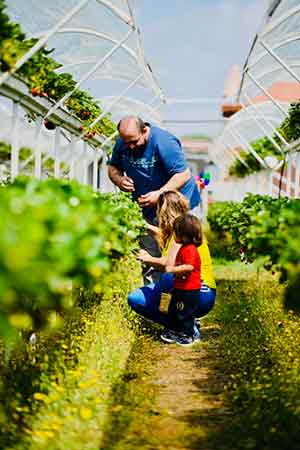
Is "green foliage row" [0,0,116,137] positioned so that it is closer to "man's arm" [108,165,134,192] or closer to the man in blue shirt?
the man in blue shirt

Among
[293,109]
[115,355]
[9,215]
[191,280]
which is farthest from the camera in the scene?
[293,109]

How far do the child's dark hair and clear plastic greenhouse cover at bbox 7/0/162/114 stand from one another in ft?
5.52

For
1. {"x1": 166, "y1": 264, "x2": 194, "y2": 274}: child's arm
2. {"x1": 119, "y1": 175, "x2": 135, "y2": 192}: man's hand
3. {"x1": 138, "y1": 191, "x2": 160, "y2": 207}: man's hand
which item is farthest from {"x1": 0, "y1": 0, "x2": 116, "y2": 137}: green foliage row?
{"x1": 166, "y1": 264, "x2": 194, "y2": 274}: child's arm

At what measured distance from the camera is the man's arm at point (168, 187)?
6.74 metres

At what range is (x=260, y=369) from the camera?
5.40 m

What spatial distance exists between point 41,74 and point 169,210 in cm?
144

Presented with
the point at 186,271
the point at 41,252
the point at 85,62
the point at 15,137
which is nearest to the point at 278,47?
the point at 85,62

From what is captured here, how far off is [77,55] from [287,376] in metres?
5.54

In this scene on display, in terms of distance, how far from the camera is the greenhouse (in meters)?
2.94

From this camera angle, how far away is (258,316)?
7.10 m

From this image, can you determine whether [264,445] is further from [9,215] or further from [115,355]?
[9,215]

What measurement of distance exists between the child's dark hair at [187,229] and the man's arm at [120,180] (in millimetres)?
1234

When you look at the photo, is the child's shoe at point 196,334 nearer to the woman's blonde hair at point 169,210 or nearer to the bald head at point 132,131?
the woman's blonde hair at point 169,210

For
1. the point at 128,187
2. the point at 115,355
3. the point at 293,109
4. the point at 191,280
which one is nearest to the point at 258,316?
Answer: the point at 191,280
